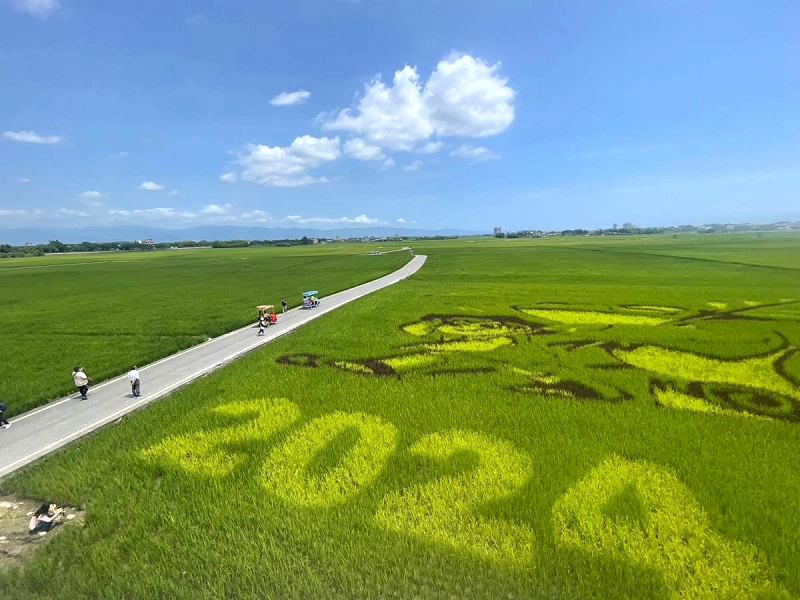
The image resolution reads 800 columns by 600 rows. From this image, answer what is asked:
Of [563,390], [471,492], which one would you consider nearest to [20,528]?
[471,492]

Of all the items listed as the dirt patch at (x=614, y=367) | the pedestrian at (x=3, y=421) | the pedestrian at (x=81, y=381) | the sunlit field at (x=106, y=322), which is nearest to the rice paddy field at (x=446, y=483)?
the dirt patch at (x=614, y=367)

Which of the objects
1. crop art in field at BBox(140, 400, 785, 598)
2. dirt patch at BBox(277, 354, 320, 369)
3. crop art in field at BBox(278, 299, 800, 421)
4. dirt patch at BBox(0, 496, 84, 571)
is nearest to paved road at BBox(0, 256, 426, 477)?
dirt patch at BBox(0, 496, 84, 571)

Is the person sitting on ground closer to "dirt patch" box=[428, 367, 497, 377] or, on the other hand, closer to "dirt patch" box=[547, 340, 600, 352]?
"dirt patch" box=[428, 367, 497, 377]

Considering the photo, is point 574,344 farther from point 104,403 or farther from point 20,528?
point 20,528

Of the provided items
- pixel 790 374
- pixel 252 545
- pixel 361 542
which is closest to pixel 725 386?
pixel 790 374

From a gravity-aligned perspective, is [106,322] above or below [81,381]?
below

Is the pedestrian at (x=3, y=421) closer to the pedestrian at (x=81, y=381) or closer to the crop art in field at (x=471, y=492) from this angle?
the pedestrian at (x=81, y=381)
